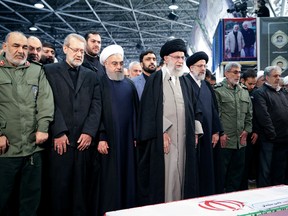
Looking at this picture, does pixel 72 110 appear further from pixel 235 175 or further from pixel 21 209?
pixel 235 175

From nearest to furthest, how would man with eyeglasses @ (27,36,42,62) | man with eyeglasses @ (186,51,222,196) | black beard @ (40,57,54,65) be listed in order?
man with eyeglasses @ (186,51,222,196) → man with eyeglasses @ (27,36,42,62) → black beard @ (40,57,54,65)

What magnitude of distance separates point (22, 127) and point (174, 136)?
4.49 feet

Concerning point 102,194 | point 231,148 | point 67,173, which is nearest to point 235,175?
point 231,148

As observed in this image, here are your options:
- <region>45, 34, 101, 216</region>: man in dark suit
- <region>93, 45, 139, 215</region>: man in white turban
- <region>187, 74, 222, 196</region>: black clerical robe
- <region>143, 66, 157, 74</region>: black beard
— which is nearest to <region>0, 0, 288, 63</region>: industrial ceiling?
<region>143, 66, 157, 74</region>: black beard

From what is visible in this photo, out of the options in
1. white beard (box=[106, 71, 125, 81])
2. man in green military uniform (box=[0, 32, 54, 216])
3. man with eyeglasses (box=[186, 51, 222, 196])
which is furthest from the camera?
man with eyeglasses (box=[186, 51, 222, 196])

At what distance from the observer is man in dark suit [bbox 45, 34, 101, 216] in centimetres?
281

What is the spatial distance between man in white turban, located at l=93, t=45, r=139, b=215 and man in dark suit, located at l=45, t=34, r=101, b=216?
0.41 ft

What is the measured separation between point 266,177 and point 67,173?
2.83 meters

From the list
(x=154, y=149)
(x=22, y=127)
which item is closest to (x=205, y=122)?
(x=154, y=149)

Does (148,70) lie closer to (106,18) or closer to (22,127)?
(22,127)

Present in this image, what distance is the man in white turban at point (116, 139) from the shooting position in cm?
297

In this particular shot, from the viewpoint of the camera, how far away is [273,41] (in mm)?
5711

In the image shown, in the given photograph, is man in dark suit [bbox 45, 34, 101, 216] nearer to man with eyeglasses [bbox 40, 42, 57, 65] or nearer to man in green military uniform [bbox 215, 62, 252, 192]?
man with eyeglasses [bbox 40, 42, 57, 65]

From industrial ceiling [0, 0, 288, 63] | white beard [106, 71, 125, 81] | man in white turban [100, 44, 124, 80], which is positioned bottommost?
white beard [106, 71, 125, 81]
